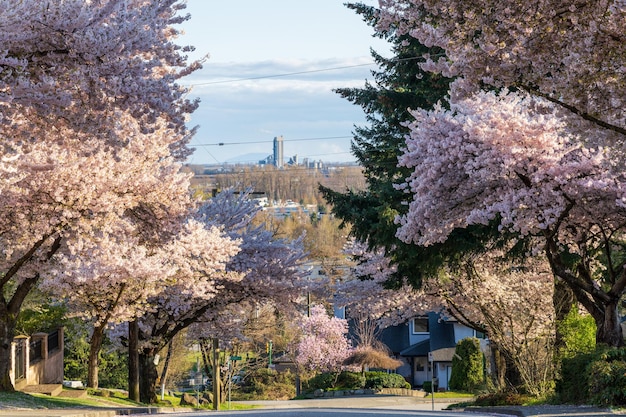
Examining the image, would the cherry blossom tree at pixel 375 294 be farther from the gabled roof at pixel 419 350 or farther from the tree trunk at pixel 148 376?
the gabled roof at pixel 419 350

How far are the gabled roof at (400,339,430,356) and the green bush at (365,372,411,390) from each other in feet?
33.0

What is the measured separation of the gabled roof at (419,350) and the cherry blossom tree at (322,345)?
670cm

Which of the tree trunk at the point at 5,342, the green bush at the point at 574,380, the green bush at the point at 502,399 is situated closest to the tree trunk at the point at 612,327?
the green bush at the point at 574,380

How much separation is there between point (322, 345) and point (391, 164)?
31813mm

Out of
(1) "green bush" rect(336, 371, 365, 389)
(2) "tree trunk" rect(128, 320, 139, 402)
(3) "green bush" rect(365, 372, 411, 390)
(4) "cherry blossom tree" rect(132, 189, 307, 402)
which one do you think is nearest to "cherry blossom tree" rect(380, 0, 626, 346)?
(4) "cherry blossom tree" rect(132, 189, 307, 402)

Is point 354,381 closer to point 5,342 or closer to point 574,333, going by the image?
point 574,333

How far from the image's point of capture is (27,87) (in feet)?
39.5

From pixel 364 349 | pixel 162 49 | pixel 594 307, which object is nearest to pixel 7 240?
pixel 162 49

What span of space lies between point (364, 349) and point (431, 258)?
110 feet

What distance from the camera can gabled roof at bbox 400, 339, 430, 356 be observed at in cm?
6694

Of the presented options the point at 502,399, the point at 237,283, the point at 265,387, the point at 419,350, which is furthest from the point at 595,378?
the point at 419,350

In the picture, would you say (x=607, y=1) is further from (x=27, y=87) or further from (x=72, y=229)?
(x=72, y=229)

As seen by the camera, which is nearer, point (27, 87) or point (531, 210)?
point (27, 87)

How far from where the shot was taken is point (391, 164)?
28.3 metres
